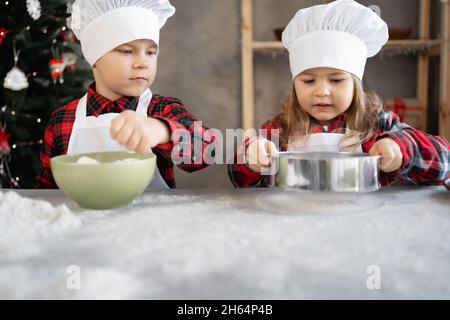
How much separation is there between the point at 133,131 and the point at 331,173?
0.34 m

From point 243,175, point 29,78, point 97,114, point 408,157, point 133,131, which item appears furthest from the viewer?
point 29,78

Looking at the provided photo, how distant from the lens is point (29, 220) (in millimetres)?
638

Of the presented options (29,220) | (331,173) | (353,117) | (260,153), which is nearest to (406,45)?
(353,117)

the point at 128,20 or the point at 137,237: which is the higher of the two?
the point at 128,20

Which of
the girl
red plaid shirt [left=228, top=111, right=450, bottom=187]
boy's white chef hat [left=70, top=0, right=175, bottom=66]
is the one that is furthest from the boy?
the girl

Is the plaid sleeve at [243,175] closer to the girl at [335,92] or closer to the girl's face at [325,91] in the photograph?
the girl at [335,92]

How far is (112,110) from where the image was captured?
123 centimetres

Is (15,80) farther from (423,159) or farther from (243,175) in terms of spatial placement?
(423,159)

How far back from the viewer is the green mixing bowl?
2.30 ft

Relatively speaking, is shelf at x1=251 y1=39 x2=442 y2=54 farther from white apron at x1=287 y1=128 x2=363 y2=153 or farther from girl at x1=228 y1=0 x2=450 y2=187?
white apron at x1=287 y1=128 x2=363 y2=153

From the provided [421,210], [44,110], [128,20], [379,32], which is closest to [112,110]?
[128,20]

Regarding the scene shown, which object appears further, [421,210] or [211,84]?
[211,84]
